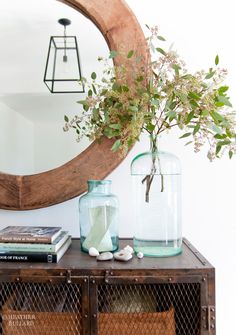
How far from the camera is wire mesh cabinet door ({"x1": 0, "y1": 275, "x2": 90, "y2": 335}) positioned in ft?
2.50

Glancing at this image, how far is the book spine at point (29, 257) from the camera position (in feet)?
2.64

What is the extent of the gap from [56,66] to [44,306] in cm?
81

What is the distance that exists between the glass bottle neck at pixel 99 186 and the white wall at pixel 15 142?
29 cm

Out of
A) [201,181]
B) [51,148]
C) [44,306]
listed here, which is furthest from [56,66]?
[44,306]

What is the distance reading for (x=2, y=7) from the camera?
44.7 inches

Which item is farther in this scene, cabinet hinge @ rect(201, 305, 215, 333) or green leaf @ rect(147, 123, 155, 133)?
green leaf @ rect(147, 123, 155, 133)

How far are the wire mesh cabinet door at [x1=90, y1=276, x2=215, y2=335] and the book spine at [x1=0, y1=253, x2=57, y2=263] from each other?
135 mm

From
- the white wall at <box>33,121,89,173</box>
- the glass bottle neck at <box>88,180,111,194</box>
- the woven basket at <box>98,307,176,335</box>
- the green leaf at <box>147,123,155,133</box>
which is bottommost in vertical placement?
the woven basket at <box>98,307,176,335</box>

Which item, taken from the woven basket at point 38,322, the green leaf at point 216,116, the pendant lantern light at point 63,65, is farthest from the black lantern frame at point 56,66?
the woven basket at point 38,322

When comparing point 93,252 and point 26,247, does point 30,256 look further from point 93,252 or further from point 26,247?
point 93,252

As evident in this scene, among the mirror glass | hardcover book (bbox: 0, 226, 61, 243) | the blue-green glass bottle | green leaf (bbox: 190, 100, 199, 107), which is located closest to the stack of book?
hardcover book (bbox: 0, 226, 61, 243)

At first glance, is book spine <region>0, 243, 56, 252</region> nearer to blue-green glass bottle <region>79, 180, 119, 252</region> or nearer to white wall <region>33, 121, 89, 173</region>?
blue-green glass bottle <region>79, 180, 119, 252</region>

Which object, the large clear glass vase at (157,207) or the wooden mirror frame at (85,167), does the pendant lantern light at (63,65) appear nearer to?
the wooden mirror frame at (85,167)

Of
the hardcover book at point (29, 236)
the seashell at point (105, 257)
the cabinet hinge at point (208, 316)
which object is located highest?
the hardcover book at point (29, 236)
